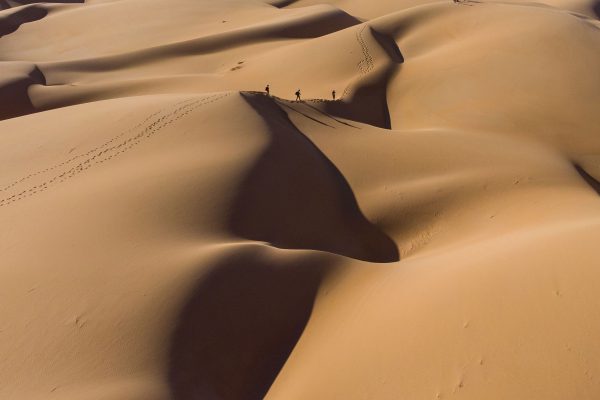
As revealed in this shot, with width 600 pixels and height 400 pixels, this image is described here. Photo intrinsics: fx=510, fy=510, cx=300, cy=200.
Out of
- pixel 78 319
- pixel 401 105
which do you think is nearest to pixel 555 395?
pixel 78 319

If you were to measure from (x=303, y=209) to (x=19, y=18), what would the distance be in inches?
1044

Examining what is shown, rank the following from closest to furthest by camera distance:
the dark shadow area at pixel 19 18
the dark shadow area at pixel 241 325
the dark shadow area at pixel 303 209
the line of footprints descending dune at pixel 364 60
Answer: the dark shadow area at pixel 241 325 → the dark shadow area at pixel 303 209 → the line of footprints descending dune at pixel 364 60 → the dark shadow area at pixel 19 18

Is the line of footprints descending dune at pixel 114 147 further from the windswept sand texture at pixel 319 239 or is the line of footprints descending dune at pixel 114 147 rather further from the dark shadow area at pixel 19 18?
the dark shadow area at pixel 19 18

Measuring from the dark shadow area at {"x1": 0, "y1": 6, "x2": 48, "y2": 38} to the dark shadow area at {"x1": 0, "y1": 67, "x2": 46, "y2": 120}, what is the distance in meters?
12.5

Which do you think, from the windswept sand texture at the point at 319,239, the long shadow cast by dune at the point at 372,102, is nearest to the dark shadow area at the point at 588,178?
the windswept sand texture at the point at 319,239

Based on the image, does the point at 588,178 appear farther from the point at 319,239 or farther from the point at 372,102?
the point at 319,239

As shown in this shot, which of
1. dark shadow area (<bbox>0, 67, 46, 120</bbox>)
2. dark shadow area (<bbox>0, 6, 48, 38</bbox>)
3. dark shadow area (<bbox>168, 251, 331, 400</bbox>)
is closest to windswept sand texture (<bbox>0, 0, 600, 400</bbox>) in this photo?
dark shadow area (<bbox>168, 251, 331, 400</bbox>)

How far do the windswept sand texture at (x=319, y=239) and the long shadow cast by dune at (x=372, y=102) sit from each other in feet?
0.22

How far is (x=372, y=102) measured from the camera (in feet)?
39.6

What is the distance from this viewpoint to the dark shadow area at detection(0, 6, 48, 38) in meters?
25.1

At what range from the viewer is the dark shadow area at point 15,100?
13.8m

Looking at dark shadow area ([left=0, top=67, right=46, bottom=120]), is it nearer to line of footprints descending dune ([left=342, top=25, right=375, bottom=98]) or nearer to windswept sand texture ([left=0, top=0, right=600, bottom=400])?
windswept sand texture ([left=0, top=0, right=600, bottom=400])

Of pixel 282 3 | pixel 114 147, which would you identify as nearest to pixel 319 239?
pixel 114 147

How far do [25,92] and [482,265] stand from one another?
14.2 meters
